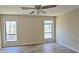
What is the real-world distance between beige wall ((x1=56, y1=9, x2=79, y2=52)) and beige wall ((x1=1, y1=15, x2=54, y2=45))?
1168mm

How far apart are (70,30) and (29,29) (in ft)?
8.35

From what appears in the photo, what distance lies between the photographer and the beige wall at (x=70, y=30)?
5.17 metres

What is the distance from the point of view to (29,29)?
7.46 metres

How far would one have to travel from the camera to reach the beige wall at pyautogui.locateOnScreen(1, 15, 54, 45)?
7.21 metres

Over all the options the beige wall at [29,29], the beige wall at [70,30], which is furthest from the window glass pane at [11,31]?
the beige wall at [70,30]

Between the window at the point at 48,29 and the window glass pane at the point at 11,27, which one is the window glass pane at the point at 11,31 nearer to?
the window glass pane at the point at 11,27

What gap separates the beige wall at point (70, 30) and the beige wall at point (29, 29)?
1.17 m

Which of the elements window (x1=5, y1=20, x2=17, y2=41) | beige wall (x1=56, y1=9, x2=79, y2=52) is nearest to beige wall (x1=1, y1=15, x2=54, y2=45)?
window (x1=5, y1=20, x2=17, y2=41)

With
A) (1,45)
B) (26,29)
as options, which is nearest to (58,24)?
(26,29)

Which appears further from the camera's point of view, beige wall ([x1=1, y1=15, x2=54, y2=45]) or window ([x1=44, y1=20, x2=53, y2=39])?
window ([x1=44, y1=20, x2=53, y2=39])

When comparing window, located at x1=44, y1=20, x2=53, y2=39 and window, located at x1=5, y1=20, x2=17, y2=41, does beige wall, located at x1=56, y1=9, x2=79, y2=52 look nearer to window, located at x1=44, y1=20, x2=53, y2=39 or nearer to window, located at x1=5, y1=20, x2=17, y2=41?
window, located at x1=44, y1=20, x2=53, y2=39

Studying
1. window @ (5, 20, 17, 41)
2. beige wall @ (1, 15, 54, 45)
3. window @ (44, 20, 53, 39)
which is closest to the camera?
window @ (5, 20, 17, 41)

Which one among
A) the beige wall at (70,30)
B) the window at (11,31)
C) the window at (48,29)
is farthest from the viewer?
the window at (48,29)
